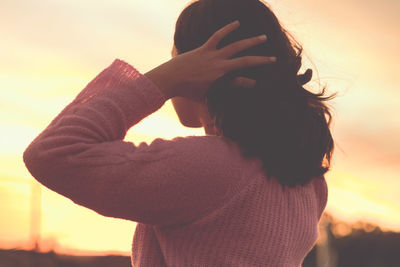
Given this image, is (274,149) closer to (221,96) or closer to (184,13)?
(221,96)

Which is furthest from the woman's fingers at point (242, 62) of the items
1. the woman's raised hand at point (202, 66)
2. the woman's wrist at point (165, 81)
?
the woman's wrist at point (165, 81)

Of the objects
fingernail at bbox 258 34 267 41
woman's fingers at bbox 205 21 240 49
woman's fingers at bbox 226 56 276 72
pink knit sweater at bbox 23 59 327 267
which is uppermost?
woman's fingers at bbox 205 21 240 49

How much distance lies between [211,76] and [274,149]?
27 cm

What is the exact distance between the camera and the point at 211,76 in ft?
5.58

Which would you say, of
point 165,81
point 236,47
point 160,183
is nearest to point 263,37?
point 236,47

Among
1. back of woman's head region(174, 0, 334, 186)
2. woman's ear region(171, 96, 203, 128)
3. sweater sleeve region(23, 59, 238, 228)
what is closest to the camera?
sweater sleeve region(23, 59, 238, 228)

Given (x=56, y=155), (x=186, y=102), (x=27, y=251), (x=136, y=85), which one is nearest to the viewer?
(x=56, y=155)

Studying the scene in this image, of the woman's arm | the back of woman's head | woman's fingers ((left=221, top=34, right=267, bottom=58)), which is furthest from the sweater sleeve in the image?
woman's fingers ((left=221, top=34, right=267, bottom=58))

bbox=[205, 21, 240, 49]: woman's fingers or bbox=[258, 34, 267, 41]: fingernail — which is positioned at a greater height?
bbox=[205, 21, 240, 49]: woman's fingers

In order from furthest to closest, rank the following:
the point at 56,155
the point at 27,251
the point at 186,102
→ the point at 27,251, the point at 186,102, the point at 56,155

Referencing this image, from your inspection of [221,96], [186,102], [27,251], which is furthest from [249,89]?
[27,251]

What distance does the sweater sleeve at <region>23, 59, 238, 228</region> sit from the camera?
1.52 m

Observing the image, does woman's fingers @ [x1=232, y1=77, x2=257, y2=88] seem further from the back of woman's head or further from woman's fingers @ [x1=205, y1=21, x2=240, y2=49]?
woman's fingers @ [x1=205, y1=21, x2=240, y2=49]

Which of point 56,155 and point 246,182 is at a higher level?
point 56,155
